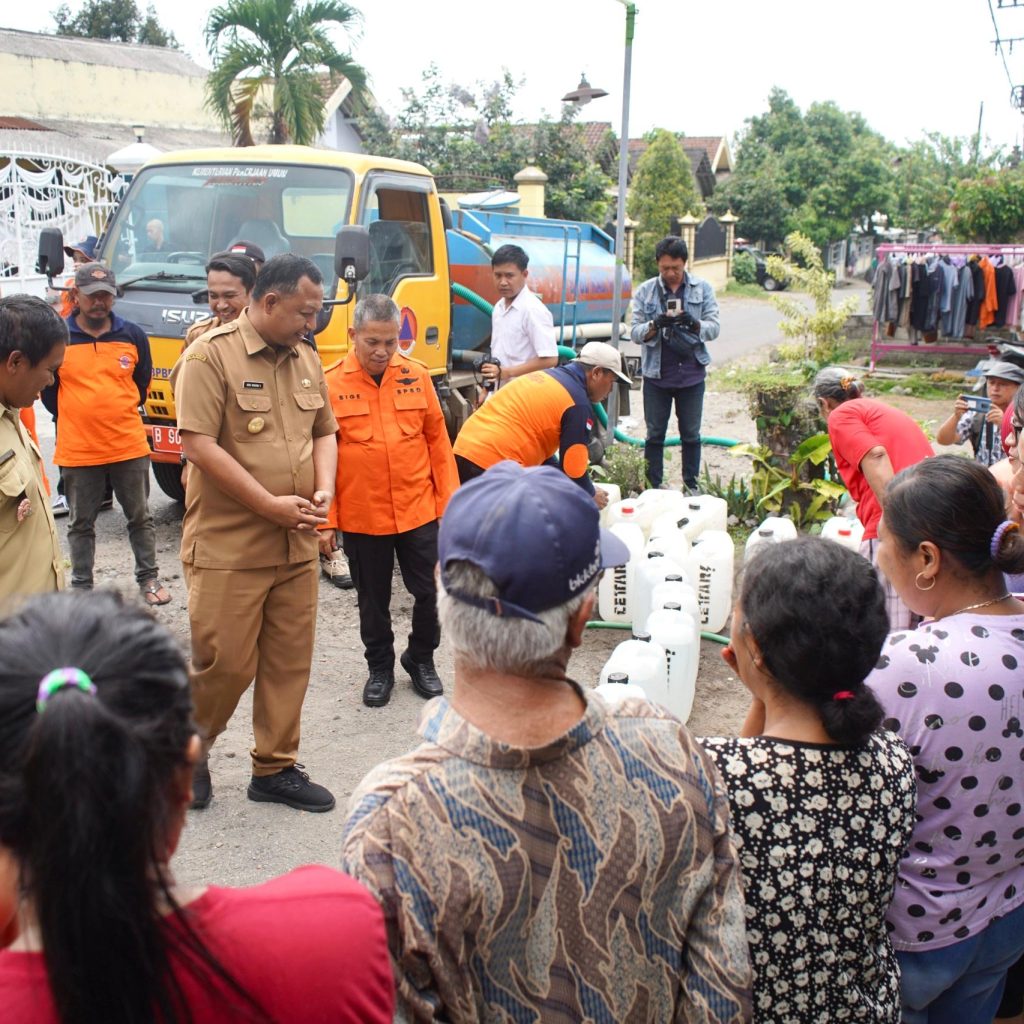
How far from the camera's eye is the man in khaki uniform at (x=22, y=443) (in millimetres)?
2838

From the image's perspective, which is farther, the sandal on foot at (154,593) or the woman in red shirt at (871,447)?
the sandal on foot at (154,593)

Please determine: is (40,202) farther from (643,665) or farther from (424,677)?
(643,665)

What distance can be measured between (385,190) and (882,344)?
10092mm

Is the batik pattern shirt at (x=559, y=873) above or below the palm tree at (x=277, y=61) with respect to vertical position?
below

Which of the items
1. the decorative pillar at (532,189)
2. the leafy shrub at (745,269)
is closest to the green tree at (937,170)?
the leafy shrub at (745,269)

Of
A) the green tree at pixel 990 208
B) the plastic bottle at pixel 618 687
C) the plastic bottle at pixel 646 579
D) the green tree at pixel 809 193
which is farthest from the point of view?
the green tree at pixel 809 193

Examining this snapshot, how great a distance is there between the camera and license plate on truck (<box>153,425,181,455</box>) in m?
5.95

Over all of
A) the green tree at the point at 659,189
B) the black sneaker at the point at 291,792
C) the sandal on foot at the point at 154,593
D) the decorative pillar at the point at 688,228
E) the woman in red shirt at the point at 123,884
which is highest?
the green tree at the point at 659,189

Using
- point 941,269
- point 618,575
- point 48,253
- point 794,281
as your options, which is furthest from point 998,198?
point 48,253

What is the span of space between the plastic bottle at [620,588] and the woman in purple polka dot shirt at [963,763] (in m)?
3.12

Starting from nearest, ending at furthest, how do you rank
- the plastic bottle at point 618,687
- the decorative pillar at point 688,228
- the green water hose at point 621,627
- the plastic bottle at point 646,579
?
the plastic bottle at point 618,687 → the plastic bottle at point 646,579 → the green water hose at point 621,627 → the decorative pillar at point 688,228

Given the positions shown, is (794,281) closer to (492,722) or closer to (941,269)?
(941,269)

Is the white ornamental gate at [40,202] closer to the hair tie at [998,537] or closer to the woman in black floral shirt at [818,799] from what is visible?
the hair tie at [998,537]

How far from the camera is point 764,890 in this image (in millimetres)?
1513
